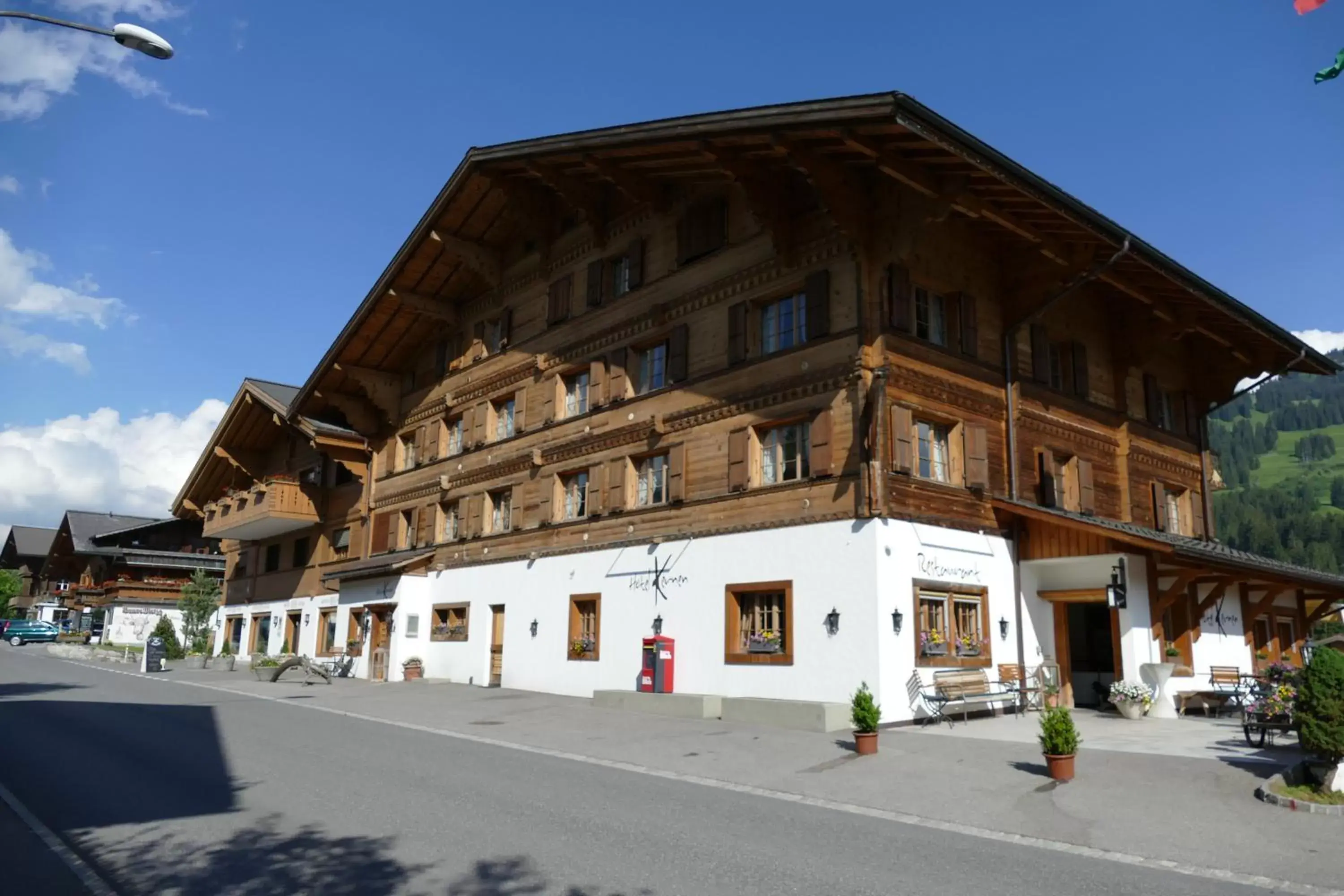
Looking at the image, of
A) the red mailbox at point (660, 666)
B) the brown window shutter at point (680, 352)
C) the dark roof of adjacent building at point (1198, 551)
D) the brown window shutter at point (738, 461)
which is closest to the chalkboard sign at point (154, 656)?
the red mailbox at point (660, 666)

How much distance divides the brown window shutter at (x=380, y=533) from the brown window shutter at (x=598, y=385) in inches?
430

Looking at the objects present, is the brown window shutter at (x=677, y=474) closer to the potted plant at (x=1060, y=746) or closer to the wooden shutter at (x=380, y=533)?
the potted plant at (x=1060, y=746)

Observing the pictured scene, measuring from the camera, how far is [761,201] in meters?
17.3

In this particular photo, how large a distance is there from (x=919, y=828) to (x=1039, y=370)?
518 inches

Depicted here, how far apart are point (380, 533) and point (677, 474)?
14.4 metres

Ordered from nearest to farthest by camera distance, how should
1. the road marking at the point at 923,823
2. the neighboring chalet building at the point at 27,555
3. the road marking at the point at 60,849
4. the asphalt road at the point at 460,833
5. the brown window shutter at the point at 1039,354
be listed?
the road marking at the point at 60,849 < the asphalt road at the point at 460,833 < the road marking at the point at 923,823 < the brown window shutter at the point at 1039,354 < the neighboring chalet building at the point at 27,555

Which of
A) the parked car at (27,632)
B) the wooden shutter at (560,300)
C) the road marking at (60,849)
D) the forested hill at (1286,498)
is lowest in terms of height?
the road marking at (60,849)

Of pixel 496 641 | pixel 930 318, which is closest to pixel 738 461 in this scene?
pixel 930 318

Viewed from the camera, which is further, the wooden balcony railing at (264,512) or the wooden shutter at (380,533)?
the wooden balcony railing at (264,512)

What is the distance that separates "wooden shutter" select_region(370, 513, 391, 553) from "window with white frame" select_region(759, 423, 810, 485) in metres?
16.0

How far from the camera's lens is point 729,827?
8.27 metres

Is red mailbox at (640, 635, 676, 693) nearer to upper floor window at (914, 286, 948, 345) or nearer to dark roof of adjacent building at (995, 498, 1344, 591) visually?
dark roof of adjacent building at (995, 498, 1344, 591)

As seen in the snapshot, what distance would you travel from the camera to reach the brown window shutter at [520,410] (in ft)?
80.6

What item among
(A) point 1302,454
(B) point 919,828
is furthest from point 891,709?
(A) point 1302,454
